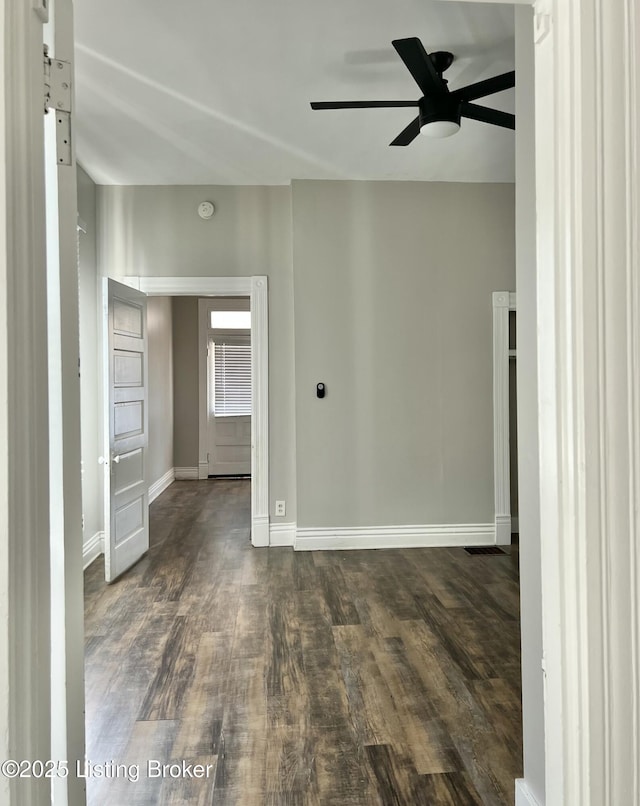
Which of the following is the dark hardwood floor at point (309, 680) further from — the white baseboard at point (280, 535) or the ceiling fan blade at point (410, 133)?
the ceiling fan blade at point (410, 133)

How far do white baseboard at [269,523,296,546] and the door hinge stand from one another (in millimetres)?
3595

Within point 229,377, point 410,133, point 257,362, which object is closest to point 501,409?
point 257,362

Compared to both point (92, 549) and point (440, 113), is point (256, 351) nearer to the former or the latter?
point (92, 549)

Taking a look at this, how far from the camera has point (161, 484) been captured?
663 cm

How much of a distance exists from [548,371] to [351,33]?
7.05 ft

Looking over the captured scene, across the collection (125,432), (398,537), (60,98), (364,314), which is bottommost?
(398,537)

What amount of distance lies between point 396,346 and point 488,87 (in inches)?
85.1

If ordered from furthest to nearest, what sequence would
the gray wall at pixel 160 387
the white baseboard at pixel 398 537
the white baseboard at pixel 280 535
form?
1. the gray wall at pixel 160 387
2. the white baseboard at pixel 280 535
3. the white baseboard at pixel 398 537

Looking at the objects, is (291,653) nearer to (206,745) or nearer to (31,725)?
(206,745)

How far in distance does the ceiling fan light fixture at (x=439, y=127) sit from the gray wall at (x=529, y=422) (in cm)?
86

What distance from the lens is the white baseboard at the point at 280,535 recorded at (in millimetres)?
4242

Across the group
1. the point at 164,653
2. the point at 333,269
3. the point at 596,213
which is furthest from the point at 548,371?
the point at 333,269

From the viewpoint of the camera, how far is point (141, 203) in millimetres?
4191

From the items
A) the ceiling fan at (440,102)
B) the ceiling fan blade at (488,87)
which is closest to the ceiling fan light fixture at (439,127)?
the ceiling fan at (440,102)
